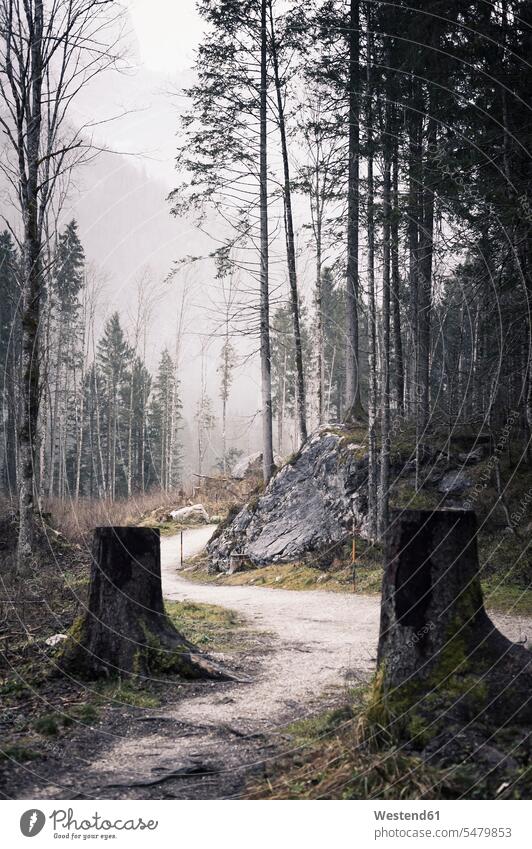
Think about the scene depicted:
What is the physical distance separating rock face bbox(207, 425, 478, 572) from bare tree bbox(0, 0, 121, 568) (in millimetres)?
6915

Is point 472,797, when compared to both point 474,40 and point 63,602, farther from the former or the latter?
point 474,40

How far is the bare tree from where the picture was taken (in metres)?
11.8

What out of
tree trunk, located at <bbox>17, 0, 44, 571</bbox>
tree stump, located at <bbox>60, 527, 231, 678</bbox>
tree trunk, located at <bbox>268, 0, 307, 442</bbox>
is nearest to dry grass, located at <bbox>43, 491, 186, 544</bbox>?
tree trunk, located at <bbox>17, 0, 44, 571</bbox>

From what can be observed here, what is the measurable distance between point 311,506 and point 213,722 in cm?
1207

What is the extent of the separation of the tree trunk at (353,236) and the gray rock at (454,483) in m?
→ 4.24

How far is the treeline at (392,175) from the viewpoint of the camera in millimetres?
11609

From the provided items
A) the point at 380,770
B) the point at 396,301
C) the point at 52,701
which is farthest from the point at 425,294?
the point at 380,770

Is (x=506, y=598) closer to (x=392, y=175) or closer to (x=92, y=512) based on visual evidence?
(x=392, y=175)

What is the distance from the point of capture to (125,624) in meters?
6.72

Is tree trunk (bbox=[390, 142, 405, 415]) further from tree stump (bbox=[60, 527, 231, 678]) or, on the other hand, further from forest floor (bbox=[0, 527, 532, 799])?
tree stump (bbox=[60, 527, 231, 678])

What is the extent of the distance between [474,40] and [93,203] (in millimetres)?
133528

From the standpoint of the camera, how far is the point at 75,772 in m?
4.38
